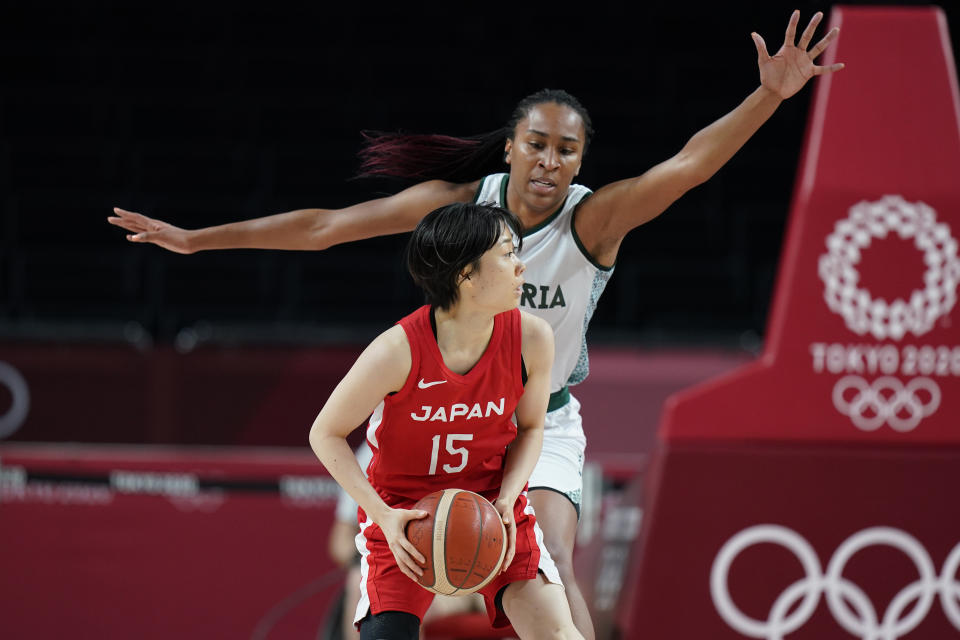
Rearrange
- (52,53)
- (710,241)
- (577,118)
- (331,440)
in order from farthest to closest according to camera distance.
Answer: (52,53) → (710,241) → (577,118) → (331,440)

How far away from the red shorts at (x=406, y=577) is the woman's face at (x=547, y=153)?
89 cm

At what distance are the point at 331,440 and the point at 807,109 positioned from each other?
24.5 feet

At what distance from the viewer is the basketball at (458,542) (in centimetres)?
308

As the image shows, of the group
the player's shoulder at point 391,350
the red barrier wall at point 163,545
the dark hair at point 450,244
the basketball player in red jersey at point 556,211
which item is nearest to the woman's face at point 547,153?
the basketball player in red jersey at point 556,211

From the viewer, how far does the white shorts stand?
3.71 metres

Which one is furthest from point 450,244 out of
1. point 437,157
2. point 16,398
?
point 16,398

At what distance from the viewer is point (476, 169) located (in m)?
3.96

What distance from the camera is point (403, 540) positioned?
309 centimetres

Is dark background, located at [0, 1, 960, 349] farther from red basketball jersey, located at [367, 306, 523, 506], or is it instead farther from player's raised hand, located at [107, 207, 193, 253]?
red basketball jersey, located at [367, 306, 523, 506]

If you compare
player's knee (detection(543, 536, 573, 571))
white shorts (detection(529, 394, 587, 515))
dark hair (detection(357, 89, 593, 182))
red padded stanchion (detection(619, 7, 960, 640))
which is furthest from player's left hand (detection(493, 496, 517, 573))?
red padded stanchion (detection(619, 7, 960, 640))

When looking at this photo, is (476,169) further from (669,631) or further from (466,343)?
(669,631)

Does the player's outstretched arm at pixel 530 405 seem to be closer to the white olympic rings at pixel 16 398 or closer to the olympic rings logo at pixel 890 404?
the olympic rings logo at pixel 890 404

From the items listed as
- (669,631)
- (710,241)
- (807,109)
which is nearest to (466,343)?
(669,631)

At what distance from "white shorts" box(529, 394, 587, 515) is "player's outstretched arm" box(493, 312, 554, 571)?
293 mm
